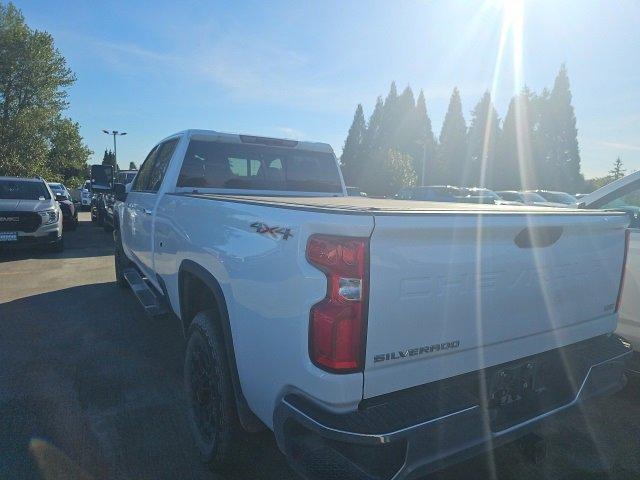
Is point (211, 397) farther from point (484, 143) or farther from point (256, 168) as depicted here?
point (484, 143)

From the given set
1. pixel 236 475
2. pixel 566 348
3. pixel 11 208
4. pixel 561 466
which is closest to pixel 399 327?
pixel 566 348

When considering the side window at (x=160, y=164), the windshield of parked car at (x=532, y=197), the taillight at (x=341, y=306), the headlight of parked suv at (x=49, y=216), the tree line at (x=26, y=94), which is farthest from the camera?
the tree line at (x=26, y=94)

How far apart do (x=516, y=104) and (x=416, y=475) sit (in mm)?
61100

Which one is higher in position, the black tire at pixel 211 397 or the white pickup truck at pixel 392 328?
the white pickup truck at pixel 392 328

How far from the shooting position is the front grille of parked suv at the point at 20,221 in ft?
30.6

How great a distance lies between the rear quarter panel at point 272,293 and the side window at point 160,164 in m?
2.17

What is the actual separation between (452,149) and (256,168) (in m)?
58.1

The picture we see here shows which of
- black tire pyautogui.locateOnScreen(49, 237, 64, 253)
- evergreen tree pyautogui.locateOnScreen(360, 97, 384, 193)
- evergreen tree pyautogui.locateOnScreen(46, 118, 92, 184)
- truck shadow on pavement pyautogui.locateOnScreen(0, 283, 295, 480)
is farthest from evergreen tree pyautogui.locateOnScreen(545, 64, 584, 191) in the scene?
truck shadow on pavement pyautogui.locateOnScreen(0, 283, 295, 480)

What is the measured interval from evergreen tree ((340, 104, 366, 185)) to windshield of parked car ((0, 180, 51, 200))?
2007 inches

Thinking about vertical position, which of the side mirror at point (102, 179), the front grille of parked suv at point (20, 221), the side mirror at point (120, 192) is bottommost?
the front grille of parked suv at point (20, 221)

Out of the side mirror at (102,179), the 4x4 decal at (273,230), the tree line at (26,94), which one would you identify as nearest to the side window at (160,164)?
the side mirror at (102,179)

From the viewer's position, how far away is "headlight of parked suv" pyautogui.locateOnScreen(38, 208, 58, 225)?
9834 millimetres

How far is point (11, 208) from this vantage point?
938cm

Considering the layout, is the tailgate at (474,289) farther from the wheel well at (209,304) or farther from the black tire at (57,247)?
the black tire at (57,247)
